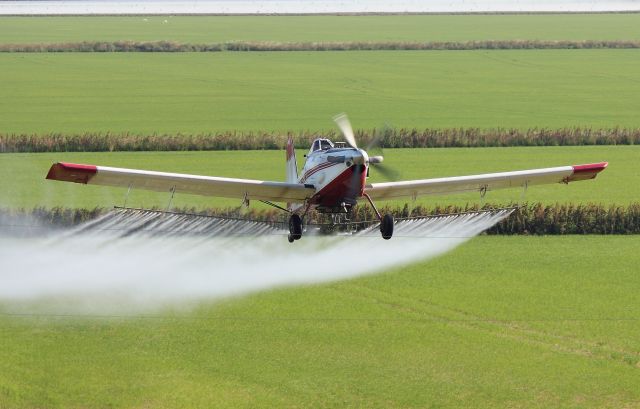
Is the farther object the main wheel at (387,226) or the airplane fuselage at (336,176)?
the main wheel at (387,226)

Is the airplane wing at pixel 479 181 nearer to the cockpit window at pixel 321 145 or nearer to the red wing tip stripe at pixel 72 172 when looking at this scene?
the cockpit window at pixel 321 145

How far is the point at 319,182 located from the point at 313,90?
8176 cm

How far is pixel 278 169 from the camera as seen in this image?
7812 centimetres

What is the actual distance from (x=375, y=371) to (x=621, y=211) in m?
23.8

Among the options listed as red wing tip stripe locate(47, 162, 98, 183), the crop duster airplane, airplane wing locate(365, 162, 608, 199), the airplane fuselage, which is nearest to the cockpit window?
the crop duster airplane

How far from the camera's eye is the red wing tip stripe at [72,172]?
133 feet

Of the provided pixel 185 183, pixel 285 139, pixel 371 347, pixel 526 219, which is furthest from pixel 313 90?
pixel 185 183

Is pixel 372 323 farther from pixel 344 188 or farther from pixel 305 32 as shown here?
pixel 305 32

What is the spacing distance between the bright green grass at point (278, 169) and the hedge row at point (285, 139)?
1.36 m

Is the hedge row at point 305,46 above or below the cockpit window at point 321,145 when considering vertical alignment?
below

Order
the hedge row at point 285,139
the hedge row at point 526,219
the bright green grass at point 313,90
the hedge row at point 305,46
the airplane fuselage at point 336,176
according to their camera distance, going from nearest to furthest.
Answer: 1. the airplane fuselage at point 336,176
2. the hedge row at point 526,219
3. the hedge row at point 285,139
4. the bright green grass at point 313,90
5. the hedge row at point 305,46

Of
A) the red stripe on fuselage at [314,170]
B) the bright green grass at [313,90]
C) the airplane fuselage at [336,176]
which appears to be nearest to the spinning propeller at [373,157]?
the airplane fuselage at [336,176]

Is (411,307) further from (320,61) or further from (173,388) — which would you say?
(320,61)

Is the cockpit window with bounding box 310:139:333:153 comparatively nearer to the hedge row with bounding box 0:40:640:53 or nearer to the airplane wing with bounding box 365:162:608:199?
the airplane wing with bounding box 365:162:608:199
